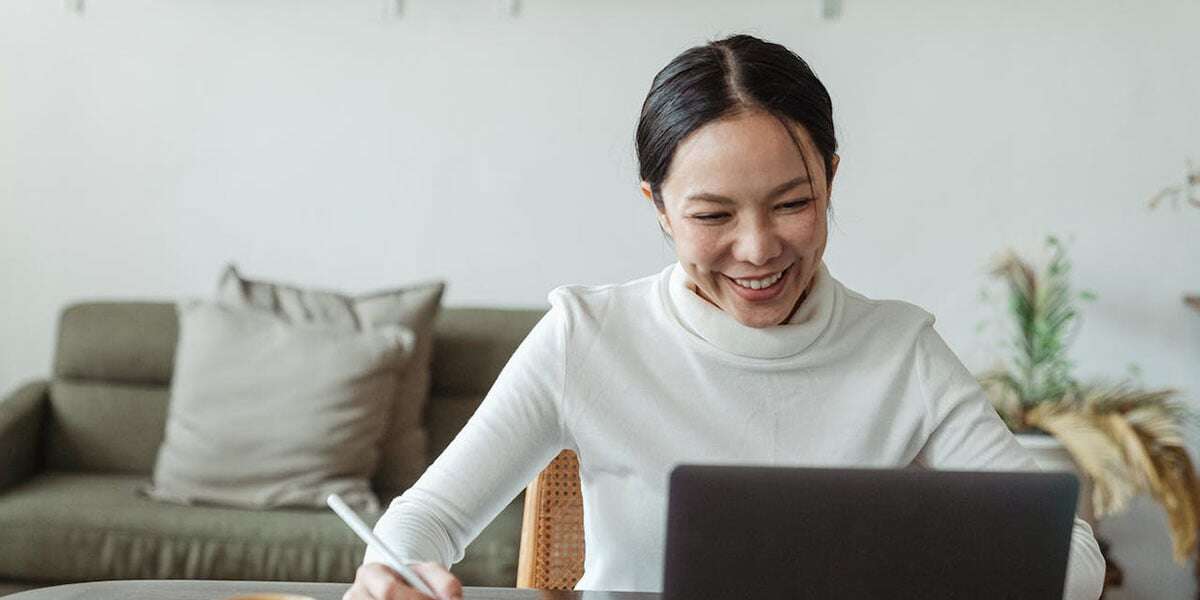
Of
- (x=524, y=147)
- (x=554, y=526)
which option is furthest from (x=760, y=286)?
(x=524, y=147)

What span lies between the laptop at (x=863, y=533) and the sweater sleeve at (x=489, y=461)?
444mm

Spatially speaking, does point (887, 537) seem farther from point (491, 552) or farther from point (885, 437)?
point (491, 552)

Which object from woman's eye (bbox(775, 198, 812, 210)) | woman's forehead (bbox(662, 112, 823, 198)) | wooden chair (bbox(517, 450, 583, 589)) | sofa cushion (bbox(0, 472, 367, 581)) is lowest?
sofa cushion (bbox(0, 472, 367, 581))

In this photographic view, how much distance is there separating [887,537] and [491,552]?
201 centimetres

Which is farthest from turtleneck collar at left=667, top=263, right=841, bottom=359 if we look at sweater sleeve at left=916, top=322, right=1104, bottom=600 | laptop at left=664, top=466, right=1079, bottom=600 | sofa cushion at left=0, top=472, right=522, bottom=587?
sofa cushion at left=0, top=472, right=522, bottom=587

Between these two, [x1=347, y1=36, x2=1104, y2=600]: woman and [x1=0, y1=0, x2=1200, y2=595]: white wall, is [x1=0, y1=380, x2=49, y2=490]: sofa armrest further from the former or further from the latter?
[x1=347, y1=36, x2=1104, y2=600]: woman

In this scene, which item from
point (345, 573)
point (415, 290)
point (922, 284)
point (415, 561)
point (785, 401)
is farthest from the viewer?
point (922, 284)

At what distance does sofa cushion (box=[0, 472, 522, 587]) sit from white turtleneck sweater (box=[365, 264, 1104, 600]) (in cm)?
143

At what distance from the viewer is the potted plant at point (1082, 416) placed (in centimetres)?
306

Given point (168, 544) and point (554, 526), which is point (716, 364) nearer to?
point (554, 526)

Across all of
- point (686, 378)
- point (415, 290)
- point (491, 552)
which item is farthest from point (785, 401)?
point (415, 290)

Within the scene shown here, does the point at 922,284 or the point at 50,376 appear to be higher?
the point at 922,284

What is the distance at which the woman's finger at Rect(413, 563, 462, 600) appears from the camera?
114cm

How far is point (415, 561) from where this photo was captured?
4.10 ft
